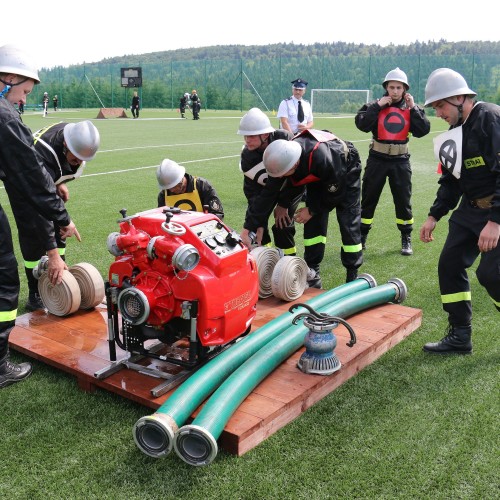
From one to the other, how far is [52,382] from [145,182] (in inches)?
354

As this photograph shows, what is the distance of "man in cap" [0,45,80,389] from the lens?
389cm

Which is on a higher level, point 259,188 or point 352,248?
point 259,188

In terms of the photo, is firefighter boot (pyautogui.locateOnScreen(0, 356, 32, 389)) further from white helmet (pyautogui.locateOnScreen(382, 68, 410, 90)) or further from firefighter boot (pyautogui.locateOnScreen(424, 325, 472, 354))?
white helmet (pyautogui.locateOnScreen(382, 68, 410, 90))

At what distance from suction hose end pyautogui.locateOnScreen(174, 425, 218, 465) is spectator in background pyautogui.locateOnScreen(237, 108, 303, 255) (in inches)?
98.8

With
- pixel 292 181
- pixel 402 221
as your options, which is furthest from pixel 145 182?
pixel 292 181

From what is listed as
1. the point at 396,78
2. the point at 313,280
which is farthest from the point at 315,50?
the point at 313,280

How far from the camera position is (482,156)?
4188 millimetres

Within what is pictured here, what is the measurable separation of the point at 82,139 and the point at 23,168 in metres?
1.02

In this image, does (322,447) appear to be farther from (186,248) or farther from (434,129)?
(434,129)

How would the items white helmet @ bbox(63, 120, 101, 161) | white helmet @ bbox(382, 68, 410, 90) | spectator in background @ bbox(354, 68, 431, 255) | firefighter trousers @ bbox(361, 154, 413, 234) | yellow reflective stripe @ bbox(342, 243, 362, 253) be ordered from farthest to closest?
firefighter trousers @ bbox(361, 154, 413, 234) < spectator in background @ bbox(354, 68, 431, 255) < white helmet @ bbox(382, 68, 410, 90) < yellow reflective stripe @ bbox(342, 243, 362, 253) < white helmet @ bbox(63, 120, 101, 161)

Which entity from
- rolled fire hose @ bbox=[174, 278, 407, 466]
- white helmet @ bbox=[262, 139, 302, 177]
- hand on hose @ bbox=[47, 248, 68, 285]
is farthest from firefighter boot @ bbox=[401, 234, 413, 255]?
hand on hose @ bbox=[47, 248, 68, 285]

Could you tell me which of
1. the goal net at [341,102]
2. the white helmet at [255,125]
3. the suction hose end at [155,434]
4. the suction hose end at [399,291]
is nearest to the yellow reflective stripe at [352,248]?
the suction hose end at [399,291]

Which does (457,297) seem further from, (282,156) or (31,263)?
(31,263)

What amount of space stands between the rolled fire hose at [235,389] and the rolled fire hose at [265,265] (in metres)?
0.88
